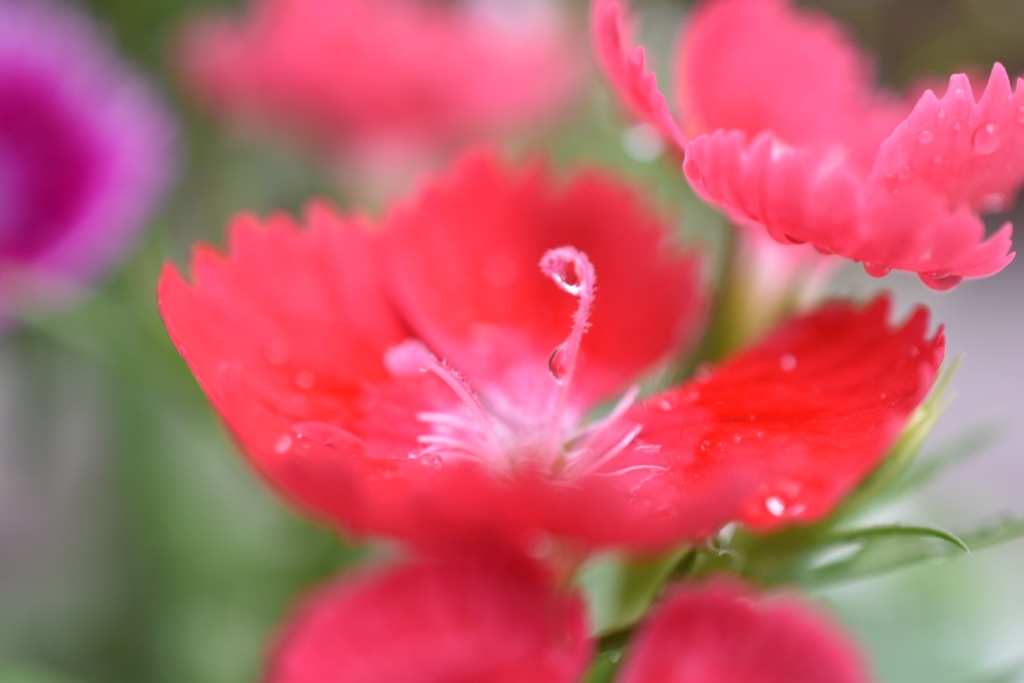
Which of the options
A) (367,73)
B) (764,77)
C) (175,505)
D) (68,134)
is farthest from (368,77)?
(764,77)

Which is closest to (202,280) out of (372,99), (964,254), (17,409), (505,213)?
(505,213)

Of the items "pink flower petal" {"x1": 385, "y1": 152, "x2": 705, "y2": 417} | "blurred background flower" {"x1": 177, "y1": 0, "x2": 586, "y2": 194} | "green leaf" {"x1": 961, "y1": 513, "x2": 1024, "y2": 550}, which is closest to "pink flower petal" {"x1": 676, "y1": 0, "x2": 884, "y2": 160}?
"pink flower petal" {"x1": 385, "y1": 152, "x2": 705, "y2": 417}

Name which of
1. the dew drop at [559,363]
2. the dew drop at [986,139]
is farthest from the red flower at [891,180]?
the dew drop at [559,363]

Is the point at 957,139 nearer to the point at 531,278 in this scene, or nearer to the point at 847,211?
the point at 847,211

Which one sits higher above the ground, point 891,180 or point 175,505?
point 175,505

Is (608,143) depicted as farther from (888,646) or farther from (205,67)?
(888,646)

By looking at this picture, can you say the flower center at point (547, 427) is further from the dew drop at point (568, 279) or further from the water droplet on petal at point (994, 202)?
the water droplet on petal at point (994, 202)
